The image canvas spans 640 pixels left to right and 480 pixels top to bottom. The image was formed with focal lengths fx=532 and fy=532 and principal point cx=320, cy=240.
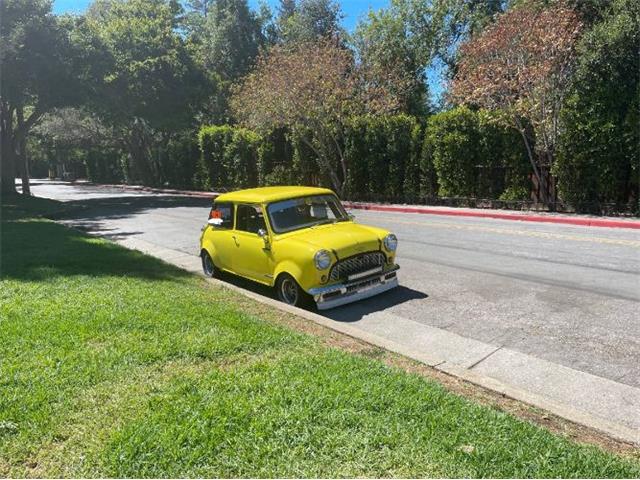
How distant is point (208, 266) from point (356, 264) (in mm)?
3349

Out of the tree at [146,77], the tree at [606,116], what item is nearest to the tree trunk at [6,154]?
the tree at [146,77]

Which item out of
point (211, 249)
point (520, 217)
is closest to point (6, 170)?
point (211, 249)

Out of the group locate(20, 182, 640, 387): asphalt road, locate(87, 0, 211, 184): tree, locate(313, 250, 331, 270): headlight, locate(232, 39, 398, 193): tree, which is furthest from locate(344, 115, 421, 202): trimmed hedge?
locate(313, 250, 331, 270): headlight

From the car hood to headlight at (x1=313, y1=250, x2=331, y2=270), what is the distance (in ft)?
0.33

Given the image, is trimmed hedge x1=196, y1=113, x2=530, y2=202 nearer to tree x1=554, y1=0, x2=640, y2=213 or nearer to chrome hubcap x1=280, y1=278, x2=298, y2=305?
tree x1=554, y1=0, x2=640, y2=213

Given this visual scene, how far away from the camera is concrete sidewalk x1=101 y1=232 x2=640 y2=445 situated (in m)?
3.91

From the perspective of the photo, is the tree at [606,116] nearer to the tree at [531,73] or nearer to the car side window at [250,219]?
the tree at [531,73]

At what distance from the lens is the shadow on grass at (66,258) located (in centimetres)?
891

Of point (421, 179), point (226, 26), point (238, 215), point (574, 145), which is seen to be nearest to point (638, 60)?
point (574, 145)

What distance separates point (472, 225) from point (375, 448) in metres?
12.8

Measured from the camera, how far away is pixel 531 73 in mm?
16781

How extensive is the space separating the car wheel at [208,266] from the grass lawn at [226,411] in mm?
2884

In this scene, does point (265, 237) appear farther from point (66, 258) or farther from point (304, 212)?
point (66, 258)

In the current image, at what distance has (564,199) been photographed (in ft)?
58.2
